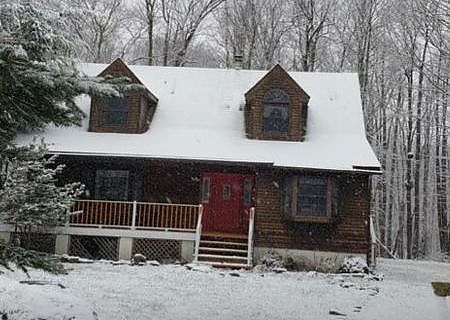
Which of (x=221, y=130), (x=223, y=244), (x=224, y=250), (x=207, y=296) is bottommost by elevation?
(x=207, y=296)

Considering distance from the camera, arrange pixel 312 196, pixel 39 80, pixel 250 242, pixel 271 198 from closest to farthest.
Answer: pixel 39 80 < pixel 250 242 < pixel 312 196 < pixel 271 198

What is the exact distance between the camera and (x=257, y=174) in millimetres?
17688

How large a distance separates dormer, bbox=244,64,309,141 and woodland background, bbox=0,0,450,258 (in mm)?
8777

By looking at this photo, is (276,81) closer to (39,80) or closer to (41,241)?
(41,241)

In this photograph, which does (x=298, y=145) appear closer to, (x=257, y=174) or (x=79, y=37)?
(x=257, y=174)

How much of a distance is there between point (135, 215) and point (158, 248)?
1208 mm

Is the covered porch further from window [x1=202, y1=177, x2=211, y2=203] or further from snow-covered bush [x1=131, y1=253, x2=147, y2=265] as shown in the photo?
snow-covered bush [x1=131, y1=253, x2=147, y2=265]

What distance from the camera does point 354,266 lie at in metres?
16.3

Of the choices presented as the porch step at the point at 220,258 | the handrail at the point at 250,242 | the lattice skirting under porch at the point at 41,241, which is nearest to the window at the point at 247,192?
the handrail at the point at 250,242

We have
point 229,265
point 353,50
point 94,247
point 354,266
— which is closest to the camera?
point 229,265

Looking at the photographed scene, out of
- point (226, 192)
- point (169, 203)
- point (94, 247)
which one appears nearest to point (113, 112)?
point (169, 203)

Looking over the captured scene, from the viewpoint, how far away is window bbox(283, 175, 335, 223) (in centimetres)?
1694

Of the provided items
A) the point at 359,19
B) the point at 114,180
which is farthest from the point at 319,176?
the point at 359,19

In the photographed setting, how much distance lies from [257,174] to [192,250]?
299 centimetres
